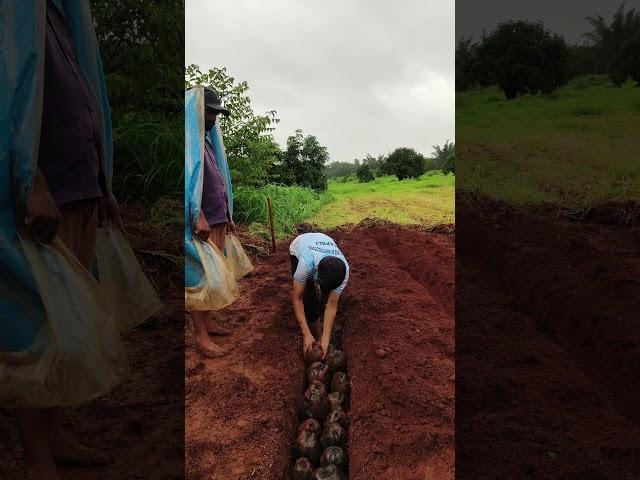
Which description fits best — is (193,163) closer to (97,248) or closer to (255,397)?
(97,248)

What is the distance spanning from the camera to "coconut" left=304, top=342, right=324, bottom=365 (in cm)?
293

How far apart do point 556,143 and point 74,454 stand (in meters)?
4.17

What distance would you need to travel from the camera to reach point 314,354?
2.95 metres

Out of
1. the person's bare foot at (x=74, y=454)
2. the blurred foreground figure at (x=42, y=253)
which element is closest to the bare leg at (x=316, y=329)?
the person's bare foot at (x=74, y=454)

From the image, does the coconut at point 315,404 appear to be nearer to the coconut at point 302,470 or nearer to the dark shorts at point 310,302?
the coconut at point 302,470

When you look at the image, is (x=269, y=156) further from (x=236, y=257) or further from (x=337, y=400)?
(x=337, y=400)

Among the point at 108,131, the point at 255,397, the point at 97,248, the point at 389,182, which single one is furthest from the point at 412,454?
the point at 389,182

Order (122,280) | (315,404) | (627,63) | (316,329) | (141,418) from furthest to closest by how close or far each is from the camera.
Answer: (627,63) < (316,329) < (315,404) < (141,418) < (122,280)

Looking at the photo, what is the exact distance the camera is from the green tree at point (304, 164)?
343 cm

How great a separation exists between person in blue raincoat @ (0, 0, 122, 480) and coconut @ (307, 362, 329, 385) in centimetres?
125

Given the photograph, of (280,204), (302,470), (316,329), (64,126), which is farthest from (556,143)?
(64,126)

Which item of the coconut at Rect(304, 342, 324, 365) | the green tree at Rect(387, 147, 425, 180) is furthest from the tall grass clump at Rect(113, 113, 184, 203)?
the green tree at Rect(387, 147, 425, 180)

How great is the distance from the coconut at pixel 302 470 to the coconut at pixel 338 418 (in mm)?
269

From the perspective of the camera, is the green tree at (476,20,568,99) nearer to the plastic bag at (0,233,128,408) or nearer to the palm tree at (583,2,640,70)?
the palm tree at (583,2,640,70)
